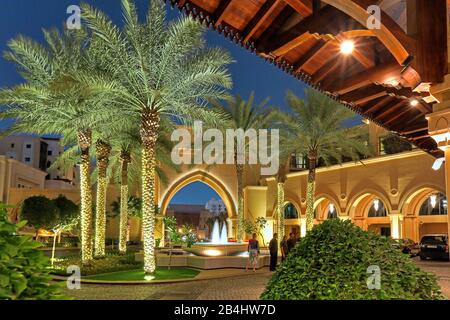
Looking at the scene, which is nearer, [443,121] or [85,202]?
[443,121]

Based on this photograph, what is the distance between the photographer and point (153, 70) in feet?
54.8

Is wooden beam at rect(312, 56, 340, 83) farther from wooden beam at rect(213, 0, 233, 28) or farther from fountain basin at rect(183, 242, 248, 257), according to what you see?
fountain basin at rect(183, 242, 248, 257)

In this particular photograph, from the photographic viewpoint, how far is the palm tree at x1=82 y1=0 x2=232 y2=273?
1608 cm

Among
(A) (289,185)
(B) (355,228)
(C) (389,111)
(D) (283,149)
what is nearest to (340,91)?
(C) (389,111)

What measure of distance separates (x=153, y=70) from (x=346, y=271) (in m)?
13.4

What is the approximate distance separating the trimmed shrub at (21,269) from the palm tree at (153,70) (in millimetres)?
13301

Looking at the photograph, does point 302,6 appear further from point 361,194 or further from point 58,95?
point 361,194

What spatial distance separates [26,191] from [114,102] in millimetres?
42147

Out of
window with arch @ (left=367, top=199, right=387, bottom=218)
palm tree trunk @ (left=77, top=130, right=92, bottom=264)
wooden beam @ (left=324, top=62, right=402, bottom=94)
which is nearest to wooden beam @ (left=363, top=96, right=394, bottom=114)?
wooden beam @ (left=324, top=62, right=402, bottom=94)

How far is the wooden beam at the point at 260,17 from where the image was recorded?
303 inches

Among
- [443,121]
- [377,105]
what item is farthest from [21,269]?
[377,105]

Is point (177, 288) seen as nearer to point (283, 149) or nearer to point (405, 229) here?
point (283, 149)

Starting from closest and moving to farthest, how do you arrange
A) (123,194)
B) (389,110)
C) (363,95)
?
1. (363,95)
2. (389,110)
3. (123,194)

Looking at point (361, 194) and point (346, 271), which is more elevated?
point (361, 194)
